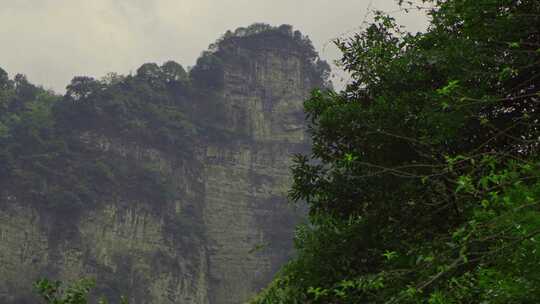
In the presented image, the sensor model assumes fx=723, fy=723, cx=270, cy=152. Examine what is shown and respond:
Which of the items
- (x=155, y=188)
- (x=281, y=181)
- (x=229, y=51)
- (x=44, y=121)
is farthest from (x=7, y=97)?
(x=281, y=181)

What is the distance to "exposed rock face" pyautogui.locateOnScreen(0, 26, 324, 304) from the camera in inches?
2835

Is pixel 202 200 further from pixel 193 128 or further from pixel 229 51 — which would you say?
pixel 229 51

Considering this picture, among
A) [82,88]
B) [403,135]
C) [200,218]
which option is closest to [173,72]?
[82,88]

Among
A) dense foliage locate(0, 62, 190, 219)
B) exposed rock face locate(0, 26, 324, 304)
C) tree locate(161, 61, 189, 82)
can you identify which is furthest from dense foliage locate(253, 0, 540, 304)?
tree locate(161, 61, 189, 82)

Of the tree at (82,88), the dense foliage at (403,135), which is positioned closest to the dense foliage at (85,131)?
the tree at (82,88)

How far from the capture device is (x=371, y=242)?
33.2 ft

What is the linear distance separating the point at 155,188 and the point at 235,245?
11026 millimetres

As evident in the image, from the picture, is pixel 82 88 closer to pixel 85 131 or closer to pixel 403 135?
pixel 85 131

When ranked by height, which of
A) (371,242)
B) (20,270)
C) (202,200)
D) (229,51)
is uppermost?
(229,51)

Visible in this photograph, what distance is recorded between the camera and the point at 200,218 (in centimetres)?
8194

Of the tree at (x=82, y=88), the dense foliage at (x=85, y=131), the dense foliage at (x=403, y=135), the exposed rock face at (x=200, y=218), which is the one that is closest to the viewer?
the dense foliage at (x=403, y=135)

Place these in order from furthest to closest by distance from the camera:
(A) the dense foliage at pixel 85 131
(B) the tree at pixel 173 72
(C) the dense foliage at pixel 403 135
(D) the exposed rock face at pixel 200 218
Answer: (B) the tree at pixel 173 72 → (A) the dense foliage at pixel 85 131 → (D) the exposed rock face at pixel 200 218 → (C) the dense foliage at pixel 403 135

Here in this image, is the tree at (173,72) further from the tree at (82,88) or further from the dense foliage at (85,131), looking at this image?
the tree at (82,88)

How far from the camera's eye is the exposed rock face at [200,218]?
72000mm
